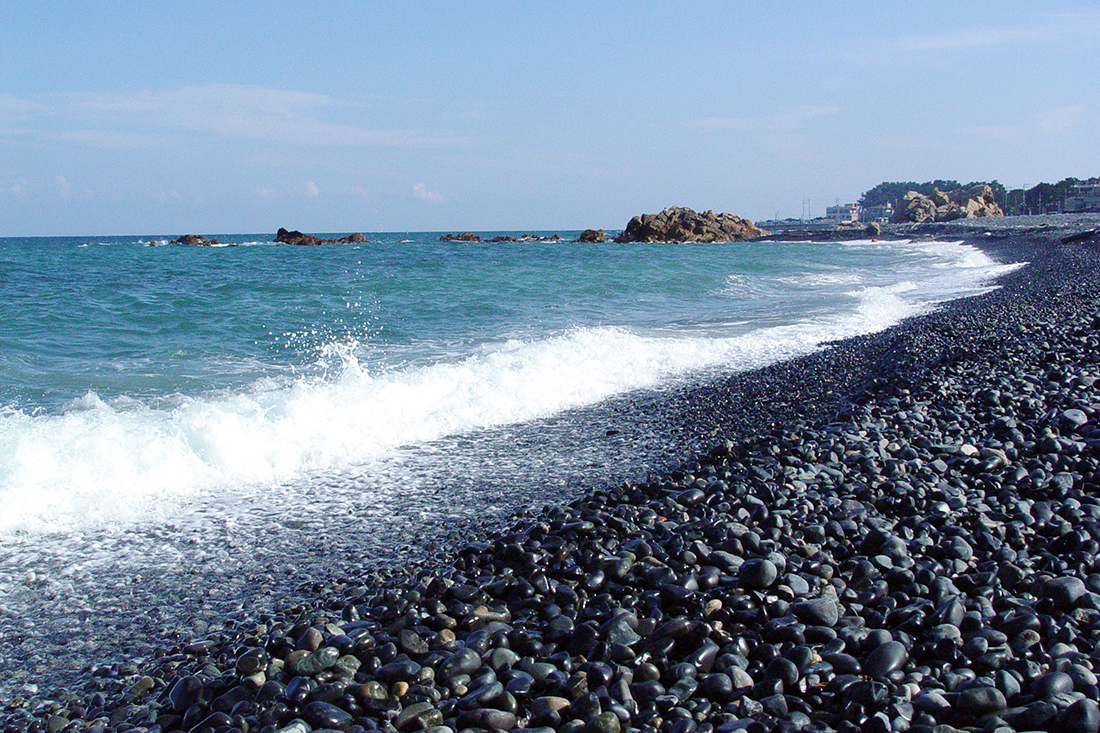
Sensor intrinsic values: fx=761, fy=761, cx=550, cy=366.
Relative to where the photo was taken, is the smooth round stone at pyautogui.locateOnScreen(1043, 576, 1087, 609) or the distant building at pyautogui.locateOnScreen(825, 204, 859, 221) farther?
the distant building at pyautogui.locateOnScreen(825, 204, 859, 221)

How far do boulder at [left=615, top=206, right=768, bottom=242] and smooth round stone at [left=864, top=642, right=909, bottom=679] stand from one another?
81786mm

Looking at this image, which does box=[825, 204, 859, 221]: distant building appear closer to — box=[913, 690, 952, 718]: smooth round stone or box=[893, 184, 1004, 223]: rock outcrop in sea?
box=[893, 184, 1004, 223]: rock outcrop in sea

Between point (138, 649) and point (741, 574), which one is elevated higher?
point (741, 574)

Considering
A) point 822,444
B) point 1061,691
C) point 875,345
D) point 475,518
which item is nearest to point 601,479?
point 475,518

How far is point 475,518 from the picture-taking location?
17.0 ft

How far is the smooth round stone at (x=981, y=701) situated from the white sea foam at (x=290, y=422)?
16.9 ft

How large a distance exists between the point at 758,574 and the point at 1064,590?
1.24m

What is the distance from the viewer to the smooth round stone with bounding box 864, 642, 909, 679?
110 inches

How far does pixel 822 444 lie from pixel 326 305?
A: 15535 millimetres

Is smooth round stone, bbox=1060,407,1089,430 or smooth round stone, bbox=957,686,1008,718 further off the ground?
smooth round stone, bbox=1060,407,1089,430

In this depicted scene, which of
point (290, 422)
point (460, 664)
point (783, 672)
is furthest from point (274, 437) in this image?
point (783, 672)

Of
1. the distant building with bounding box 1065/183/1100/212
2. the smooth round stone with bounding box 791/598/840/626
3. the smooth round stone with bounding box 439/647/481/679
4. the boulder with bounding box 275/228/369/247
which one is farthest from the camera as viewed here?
the distant building with bounding box 1065/183/1100/212

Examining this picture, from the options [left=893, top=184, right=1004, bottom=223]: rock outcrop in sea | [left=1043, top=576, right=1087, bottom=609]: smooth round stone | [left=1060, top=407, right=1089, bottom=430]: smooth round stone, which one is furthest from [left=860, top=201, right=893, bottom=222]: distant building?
[left=1043, top=576, right=1087, bottom=609]: smooth round stone

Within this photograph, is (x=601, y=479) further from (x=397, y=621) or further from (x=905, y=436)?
(x=397, y=621)
